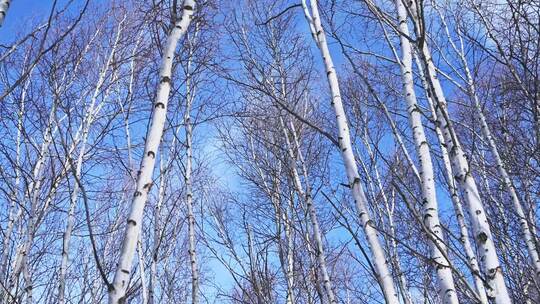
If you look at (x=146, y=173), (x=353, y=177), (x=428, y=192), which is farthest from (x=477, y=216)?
(x=146, y=173)

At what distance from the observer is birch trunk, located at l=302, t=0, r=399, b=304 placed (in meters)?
1.97

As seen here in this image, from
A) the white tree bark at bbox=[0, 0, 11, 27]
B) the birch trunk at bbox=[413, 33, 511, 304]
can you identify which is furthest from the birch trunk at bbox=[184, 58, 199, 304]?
the birch trunk at bbox=[413, 33, 511, 304]

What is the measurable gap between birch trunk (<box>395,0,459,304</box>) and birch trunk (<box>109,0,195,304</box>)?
123cm

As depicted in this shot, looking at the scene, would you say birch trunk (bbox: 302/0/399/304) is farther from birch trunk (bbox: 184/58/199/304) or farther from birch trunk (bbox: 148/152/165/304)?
birch trunk (bbox: 148/152/165/304)

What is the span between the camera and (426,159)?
8.45 feet

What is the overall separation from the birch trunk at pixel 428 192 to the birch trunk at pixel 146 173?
1.23 m


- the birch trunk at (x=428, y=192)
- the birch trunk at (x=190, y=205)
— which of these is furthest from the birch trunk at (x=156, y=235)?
the birch trunk at (x=428, y=192)

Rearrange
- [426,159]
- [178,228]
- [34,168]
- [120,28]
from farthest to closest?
[178,228] < [120,28] < [34,168] < [426,159]

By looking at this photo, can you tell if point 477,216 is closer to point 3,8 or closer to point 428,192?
point 428,192

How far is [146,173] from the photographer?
74.4 inches

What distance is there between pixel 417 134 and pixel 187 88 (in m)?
3.60

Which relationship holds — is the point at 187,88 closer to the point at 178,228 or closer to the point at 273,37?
the point at 273,37

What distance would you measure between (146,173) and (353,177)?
104cm

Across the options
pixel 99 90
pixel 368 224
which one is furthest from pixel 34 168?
pixel 368 224
